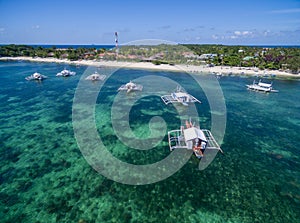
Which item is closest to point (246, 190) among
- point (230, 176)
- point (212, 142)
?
point (230, 176)

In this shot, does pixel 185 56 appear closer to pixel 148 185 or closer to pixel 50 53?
pixel 148 185

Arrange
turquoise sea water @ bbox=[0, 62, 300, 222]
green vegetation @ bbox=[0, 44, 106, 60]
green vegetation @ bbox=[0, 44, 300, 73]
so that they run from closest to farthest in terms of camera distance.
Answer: turquoise sea water @ bbox=[0, 62, 300, 222] → green vegetation @ bbox=[0, 44, 300, 73] → green vegetation @ bbox=[0, 44, 106, 60]

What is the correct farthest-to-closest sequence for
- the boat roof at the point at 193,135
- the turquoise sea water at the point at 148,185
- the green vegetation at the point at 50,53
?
the green vegetation at the point at 50,53, the boat roof at the point at 193,135, the turquoise sea water at the point at 148,185

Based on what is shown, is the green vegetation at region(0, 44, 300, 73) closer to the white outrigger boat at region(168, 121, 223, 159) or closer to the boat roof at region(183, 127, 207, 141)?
the white outrigger boat at region(168, 121, 223, 159)

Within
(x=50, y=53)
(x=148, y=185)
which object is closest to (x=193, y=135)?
(x=148, y=185)

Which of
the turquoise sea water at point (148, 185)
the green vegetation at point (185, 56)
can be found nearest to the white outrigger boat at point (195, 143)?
the turquoise sea water at point (148, 185)

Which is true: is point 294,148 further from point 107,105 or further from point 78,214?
point 107,105

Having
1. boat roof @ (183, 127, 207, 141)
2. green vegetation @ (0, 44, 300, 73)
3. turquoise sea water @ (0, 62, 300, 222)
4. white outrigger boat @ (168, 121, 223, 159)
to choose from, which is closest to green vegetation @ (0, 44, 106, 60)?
green vegetation @ (0, 44, 300, 73)

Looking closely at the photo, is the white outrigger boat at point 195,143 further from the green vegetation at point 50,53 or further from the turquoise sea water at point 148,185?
the green vegetation at point 50,53
